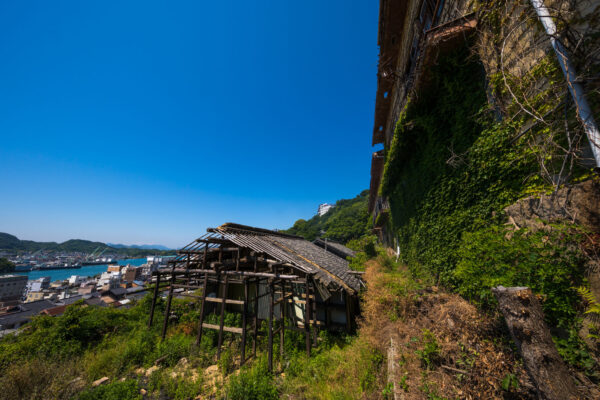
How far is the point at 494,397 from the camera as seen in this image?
113 inches

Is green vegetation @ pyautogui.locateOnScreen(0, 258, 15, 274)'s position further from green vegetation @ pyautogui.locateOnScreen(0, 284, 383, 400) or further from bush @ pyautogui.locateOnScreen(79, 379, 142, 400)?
bush @ pyautogui.locateOnScreen(79, 379, 142, 400)

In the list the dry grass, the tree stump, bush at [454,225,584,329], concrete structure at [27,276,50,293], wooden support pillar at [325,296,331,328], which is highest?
bush at [454,225,584,329]

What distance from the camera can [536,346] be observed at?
8.09 ft

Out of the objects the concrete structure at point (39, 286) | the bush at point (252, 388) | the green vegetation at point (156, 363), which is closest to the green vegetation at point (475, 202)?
the green vegetation at point (156, 363)

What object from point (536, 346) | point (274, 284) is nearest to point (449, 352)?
point (536, 346)

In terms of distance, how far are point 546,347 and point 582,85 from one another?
12.9ft

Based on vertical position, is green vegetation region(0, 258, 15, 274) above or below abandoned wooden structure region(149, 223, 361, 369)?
below

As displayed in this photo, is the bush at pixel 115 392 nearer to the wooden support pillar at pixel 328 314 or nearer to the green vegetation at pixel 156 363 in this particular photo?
Answer: the green vegetation at pixel 156 363

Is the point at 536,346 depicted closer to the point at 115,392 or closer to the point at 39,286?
the point at 115,392

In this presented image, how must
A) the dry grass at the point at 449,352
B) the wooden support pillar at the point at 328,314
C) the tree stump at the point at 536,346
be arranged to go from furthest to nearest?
the wooden support pillar at the point at 328,314, the dry grass at the point at 449,352, the tree stump at the point at 536,346

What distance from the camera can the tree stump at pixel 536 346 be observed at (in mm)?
2283

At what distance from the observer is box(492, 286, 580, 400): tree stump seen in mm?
2283

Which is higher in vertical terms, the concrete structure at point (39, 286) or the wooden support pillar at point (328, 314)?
the wooden support pillar at point (328, 314)

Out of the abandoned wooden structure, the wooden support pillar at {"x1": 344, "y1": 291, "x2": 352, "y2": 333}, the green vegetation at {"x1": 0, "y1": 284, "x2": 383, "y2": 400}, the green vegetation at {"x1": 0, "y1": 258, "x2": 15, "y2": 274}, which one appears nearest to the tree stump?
the green vegetation at {"x1": 0, "y1": 284, "x2": 383, "y2": 400}
